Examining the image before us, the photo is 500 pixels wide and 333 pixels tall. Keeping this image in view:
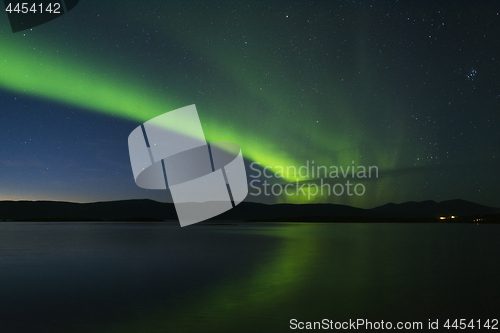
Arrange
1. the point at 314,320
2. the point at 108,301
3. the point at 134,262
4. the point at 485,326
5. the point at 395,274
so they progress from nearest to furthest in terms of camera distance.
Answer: the point at 485,326 → the point at 314,320 → the point at 108,301 → the point at 395,274 → the point at 134,262

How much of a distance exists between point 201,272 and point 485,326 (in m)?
11.1

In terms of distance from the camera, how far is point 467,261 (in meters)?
22.9

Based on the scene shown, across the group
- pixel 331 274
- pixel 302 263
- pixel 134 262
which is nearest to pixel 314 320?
pixel 331 274

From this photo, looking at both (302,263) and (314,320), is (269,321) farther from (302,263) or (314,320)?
(302,263)

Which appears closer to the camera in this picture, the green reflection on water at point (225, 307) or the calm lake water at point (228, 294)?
the green reflection on water at point (225, 307)

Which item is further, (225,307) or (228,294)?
(228,294)

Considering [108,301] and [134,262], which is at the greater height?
[108,301]

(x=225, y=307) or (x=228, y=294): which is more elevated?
(x=225, y=307)

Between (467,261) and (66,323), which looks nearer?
(66,323)

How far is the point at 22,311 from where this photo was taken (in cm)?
1043

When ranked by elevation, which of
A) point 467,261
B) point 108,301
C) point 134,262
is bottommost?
point 467,261

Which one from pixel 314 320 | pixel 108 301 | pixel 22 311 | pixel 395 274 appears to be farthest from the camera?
pixel 395 274

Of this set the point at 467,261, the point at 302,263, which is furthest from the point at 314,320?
the point at 467,261

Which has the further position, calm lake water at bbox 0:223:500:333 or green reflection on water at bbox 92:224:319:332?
calm lake water at bbox 0:223:500:333
